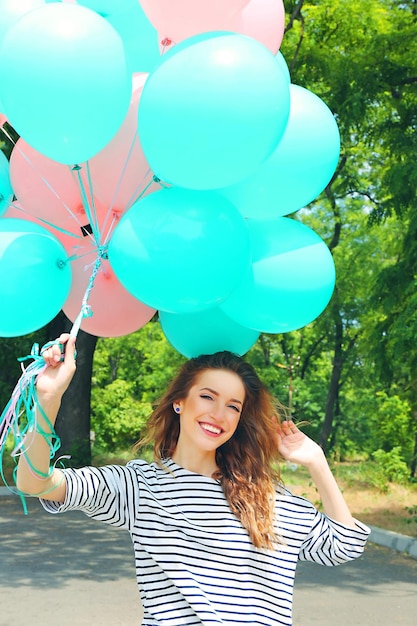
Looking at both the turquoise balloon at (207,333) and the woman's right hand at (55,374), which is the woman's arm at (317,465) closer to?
the turquoise balloon at (207,333)

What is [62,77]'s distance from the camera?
250 centimetres

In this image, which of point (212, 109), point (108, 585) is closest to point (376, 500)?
point (108, 585)

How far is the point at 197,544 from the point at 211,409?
411 mm

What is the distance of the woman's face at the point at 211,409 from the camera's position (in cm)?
258

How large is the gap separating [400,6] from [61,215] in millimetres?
10310

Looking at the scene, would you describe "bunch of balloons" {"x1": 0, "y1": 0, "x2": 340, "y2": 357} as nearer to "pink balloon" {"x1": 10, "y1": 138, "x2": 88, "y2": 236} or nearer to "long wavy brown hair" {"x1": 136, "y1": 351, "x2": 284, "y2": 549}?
"pink balloon" {"x1": 10, "y1": 138, "x2": 88, "y2": 236}

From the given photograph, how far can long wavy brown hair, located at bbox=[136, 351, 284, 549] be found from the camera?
8.58 ft

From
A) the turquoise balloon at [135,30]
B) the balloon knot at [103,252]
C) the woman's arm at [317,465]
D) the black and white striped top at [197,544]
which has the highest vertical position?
the turquoise balloon at [135,30]

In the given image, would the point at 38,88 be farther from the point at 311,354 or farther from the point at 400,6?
the point at 311,354

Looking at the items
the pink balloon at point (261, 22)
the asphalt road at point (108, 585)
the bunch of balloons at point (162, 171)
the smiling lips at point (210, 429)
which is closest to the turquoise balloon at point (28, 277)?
the bunch of balloons at point (162, 171)

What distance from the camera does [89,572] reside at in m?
7.69

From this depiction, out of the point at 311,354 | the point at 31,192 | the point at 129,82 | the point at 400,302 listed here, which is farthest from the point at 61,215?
the point at 311,354

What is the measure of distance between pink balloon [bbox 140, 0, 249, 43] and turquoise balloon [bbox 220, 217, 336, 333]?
0.67 meters

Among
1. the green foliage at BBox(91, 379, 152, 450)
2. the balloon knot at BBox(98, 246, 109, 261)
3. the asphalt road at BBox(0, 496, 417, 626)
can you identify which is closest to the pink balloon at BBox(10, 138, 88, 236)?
the balloon knot at BBox(98, 246, 109, 261)
